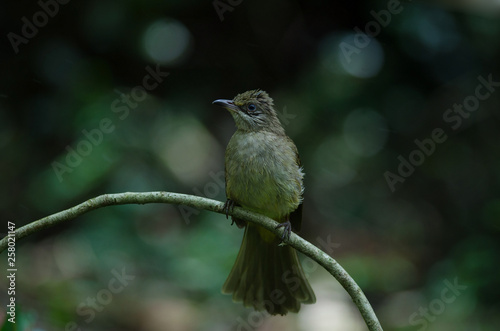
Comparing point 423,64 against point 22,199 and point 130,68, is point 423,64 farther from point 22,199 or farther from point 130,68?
point 22,199

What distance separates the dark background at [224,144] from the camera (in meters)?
5.03

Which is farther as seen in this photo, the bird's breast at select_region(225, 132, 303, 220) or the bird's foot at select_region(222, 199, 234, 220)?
the bird's breast at select_region(225, 132, 303, 220)

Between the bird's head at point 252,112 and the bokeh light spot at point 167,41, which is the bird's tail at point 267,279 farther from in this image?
the bokeh light spot at point 167,41

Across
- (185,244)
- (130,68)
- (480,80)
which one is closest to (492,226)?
(480,80)

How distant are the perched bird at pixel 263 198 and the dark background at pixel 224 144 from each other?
4.76 ft

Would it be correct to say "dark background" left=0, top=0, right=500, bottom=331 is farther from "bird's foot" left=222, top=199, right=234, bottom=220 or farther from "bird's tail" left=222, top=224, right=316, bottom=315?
"bird's foot" left=222, top=199, right=234, bottom=220

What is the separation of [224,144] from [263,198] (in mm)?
3179

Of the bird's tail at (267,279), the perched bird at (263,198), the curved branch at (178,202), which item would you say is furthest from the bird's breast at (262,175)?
the curved branch at (178,202)

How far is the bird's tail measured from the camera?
10.9 ft

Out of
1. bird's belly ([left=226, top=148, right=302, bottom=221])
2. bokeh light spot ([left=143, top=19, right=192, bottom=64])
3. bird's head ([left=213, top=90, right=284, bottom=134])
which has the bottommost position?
bird's belly ([left=226, top=148, right=302, bottom=221])

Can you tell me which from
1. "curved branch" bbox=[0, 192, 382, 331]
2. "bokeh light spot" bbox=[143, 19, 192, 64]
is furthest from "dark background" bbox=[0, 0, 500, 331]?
"curved branch" bbox=[0, 192, 382, 331]

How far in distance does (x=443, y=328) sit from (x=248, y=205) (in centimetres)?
254

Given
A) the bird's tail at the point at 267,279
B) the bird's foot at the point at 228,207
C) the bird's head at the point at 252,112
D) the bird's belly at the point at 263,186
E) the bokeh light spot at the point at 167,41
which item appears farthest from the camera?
the bokeh light spot at the point at 167,41

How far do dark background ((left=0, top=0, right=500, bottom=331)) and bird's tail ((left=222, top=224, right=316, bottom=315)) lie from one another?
1.41 metres
